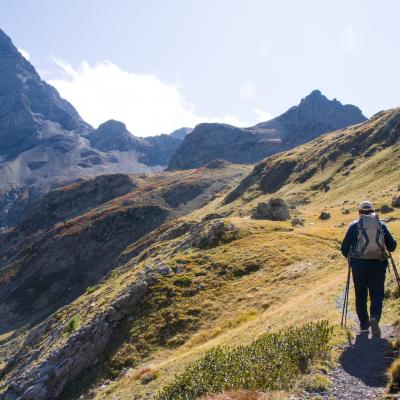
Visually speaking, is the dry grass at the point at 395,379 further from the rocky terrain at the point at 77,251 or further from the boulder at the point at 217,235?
the rocky terrain at the point at 77,251

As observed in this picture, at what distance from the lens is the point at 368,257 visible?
1384 centimetres

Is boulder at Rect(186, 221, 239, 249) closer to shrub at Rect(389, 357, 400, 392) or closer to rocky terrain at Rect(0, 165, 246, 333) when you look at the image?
shrub at Rect(389, 357, 400, 392)

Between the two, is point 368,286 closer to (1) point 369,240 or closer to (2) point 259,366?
(1) point 369,240

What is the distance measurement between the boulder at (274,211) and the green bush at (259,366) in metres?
45.2

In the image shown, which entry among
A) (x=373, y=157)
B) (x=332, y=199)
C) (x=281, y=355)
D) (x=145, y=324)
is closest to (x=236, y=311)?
(x=145, y=324)

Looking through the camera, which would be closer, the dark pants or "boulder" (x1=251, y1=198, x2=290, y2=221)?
the dark pants

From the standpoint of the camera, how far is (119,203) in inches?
7028

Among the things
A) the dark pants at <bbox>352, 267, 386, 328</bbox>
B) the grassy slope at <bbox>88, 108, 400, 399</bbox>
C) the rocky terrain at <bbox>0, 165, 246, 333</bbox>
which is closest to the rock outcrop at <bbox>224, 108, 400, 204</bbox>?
the rocky terrain at <bbox>0, 165, 246, 333</bbox>

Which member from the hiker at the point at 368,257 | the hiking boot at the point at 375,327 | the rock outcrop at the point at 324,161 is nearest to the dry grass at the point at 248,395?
the hiking boot at the point at 375,327

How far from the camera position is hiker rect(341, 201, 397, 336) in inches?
542

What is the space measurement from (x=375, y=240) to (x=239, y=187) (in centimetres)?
14267

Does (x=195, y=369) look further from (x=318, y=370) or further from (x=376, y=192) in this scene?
(x=376, y=192)

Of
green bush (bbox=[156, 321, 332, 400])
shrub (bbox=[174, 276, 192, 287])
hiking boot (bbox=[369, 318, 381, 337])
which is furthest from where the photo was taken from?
shrub (bbox=[174, 276, 192, 287])

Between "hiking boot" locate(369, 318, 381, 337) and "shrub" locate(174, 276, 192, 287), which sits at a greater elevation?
"hiking boot" locate(369, 318, 381, 337)
